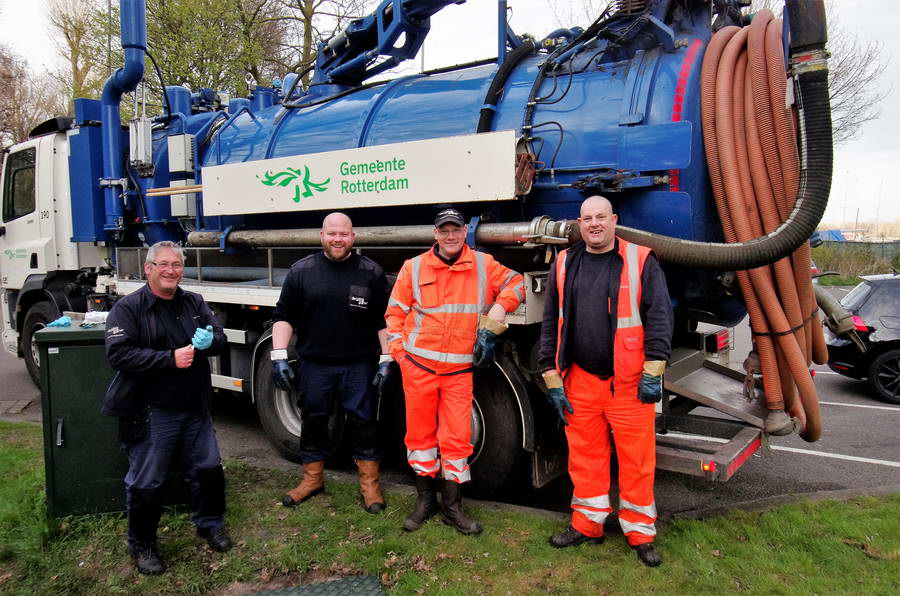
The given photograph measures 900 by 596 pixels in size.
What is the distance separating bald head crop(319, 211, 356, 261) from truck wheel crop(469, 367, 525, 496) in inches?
43.4

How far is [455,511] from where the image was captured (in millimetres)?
3725

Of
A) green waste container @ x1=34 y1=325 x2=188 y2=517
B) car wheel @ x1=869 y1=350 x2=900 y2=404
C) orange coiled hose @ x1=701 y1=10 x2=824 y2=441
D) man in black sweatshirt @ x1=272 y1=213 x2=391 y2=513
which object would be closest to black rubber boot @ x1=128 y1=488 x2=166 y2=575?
green waste container @ x1=34 y1=325 x2=188 y2=517

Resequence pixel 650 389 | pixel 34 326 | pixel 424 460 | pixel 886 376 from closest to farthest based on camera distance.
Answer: pixel 650 389 → pixel 424 460 → pixel 886 376 → pixel 34 326

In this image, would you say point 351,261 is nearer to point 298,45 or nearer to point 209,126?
point 209,126

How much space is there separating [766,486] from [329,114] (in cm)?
416

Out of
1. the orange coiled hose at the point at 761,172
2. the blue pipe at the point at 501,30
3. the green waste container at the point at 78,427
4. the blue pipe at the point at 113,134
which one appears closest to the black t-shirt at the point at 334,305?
the green waste container at the point at 78,427

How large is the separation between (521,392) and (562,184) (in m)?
1.22

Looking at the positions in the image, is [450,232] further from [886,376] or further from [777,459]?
[886,376]

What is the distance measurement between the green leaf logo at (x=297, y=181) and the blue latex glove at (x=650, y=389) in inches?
101

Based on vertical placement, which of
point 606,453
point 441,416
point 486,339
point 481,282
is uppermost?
point 481,282

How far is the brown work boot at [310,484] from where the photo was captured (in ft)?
13.5

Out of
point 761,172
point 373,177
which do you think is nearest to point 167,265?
point 373,177

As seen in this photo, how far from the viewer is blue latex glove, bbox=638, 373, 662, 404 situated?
316 cm

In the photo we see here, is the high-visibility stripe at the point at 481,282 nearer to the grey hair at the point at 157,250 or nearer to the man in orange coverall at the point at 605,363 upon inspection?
the man in orange coverall at the point at 605,363
